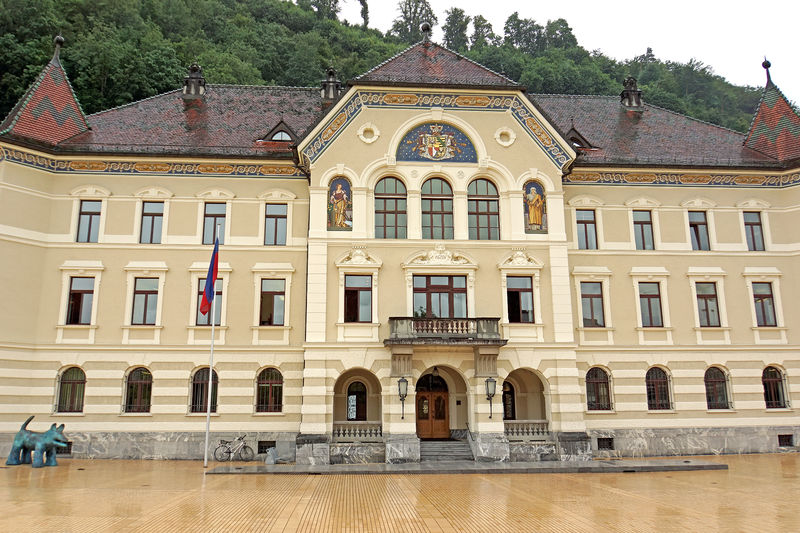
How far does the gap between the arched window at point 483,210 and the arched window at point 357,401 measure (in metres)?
8.80

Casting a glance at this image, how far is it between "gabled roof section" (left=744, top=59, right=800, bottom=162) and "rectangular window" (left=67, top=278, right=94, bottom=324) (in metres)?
34.2

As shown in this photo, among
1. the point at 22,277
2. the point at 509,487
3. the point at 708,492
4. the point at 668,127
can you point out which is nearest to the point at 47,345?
the point at 22,277

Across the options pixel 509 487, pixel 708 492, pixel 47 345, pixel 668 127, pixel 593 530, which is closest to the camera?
pixel 593 530

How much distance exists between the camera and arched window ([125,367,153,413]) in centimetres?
2652

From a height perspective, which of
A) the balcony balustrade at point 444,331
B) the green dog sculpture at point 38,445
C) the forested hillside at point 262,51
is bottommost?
the green dog sculpture at point 38,445

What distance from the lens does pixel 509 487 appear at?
1820 cm

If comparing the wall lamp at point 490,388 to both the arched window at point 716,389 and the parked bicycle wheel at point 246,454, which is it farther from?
the arched window at point 716,389

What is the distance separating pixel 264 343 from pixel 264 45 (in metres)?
53.8

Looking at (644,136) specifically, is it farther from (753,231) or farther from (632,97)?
(753,231)

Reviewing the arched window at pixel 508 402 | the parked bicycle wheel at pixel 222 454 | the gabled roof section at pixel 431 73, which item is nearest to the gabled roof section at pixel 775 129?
the gabled roof section at pixel 431 73

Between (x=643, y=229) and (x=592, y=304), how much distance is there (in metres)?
4.80

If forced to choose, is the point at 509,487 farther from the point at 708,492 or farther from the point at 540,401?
the point at 540,401

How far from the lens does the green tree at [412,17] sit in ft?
350

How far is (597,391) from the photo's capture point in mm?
27938
